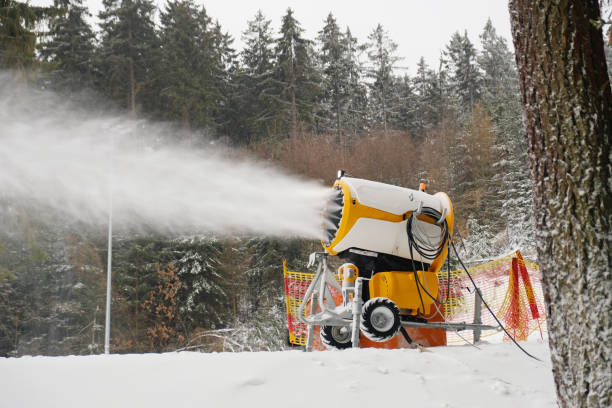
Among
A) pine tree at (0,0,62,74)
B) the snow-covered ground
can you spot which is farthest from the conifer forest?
the snow-covered ground

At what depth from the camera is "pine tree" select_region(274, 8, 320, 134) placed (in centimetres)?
3550

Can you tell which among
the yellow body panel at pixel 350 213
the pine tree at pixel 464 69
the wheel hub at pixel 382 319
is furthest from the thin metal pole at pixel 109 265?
the pine tree at pixel 464 69

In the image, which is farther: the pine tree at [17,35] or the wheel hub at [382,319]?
the pine tree at [17,35]

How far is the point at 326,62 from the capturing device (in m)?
44.0

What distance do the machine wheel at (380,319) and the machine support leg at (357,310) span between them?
5 cm

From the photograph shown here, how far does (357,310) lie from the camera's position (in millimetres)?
4973

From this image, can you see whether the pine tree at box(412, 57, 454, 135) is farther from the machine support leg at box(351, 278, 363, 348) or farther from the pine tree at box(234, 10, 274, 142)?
the machine support leg at box(351, 278, 363, 348)

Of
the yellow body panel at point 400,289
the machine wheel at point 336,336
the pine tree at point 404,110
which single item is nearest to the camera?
the yellow body panel at point 400,289

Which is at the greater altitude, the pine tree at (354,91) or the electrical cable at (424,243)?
the pine tree at (354,91)

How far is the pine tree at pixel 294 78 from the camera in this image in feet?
116

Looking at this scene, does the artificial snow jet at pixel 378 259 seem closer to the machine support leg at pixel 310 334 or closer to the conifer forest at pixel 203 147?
the machine support leg at pixel 310 334

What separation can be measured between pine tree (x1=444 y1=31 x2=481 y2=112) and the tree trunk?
159 feet

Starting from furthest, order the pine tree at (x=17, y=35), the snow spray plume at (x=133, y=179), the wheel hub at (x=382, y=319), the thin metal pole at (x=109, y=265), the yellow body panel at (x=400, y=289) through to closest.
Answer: the thin metal pole at (x=109, y=265)
the pine tree at (x=17, y=35)
the snow spray plume at (x=133, y=179)
the yellow body panel at (x=400, y=289)
the wheel hub at (x=382, y=319)

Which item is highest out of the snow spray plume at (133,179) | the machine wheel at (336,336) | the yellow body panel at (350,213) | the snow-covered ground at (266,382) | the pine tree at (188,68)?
the pine tree at (188,68)
